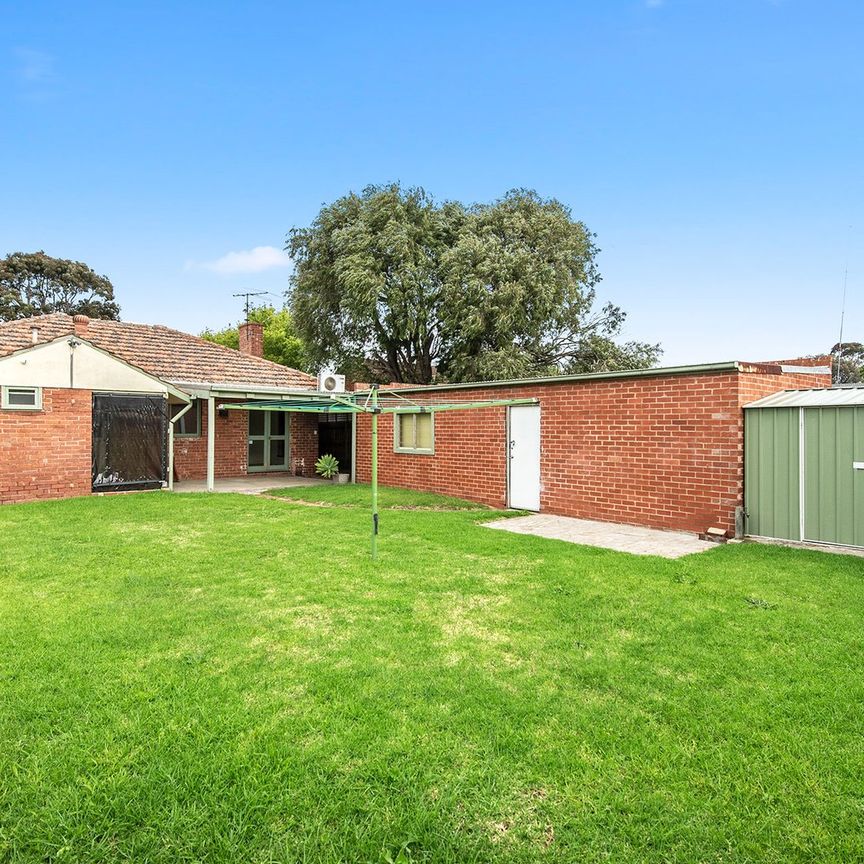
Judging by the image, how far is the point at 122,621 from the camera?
173 inches

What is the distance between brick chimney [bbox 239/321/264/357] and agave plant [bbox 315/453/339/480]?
6608mm

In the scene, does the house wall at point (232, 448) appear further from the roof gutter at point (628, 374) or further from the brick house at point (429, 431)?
the roof gutter at point (628, 374)

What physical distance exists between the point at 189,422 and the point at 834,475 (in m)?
14.2

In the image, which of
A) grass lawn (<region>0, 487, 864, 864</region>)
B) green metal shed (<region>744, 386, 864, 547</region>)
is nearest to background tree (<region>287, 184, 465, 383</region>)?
green metal shed (<region>744, 386, 864, 547</region>)

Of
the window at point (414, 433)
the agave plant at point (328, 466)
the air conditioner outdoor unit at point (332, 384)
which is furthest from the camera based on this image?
the agave plant at point (328, 466)

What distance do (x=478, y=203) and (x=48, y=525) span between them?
23895mm

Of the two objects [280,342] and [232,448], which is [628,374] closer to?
[232,448]

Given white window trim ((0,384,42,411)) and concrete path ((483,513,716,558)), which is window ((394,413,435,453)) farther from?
white window trim ((0,384,42,411))

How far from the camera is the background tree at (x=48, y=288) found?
3759 cm

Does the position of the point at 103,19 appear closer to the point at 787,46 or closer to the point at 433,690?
the point at 787,46

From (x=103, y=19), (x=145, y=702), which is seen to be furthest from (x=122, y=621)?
(x=103, y=19)

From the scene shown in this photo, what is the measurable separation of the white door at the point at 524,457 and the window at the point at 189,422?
29.5 feet

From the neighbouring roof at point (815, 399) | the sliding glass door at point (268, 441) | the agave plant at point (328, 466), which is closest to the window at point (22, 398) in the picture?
the sliding glass door at point (268, 441)

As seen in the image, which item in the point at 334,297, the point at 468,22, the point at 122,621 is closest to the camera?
the point at 122,621
